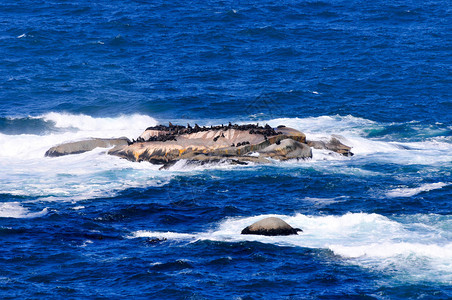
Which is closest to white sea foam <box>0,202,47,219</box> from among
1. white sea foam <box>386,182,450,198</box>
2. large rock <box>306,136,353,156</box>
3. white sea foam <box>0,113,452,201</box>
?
white sea foam <box>0,113,452,201</box>

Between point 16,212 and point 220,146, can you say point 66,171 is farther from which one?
point 220,146

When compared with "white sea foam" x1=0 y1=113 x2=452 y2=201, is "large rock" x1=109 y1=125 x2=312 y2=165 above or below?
above

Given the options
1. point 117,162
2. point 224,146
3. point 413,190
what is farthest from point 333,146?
point 117,162

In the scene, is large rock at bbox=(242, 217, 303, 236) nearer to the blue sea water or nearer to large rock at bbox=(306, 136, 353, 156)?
the blue sea water

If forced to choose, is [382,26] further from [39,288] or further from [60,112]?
[39,288]

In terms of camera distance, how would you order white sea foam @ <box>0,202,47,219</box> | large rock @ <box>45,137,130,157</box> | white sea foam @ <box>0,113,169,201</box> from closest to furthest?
white sea foam @ <box>0,202,47,219</box> < white sea foam @ <box>0,113,169,201</box> < large rock @ <box>45,137,130,157</box>

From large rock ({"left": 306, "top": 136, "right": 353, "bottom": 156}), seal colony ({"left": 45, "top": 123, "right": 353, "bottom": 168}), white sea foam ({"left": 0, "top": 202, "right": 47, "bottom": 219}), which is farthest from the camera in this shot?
large rock ({"left": 306, "top": 136, "right": 353, "bottom": 156})

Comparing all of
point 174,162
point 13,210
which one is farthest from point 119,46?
point 13,210
